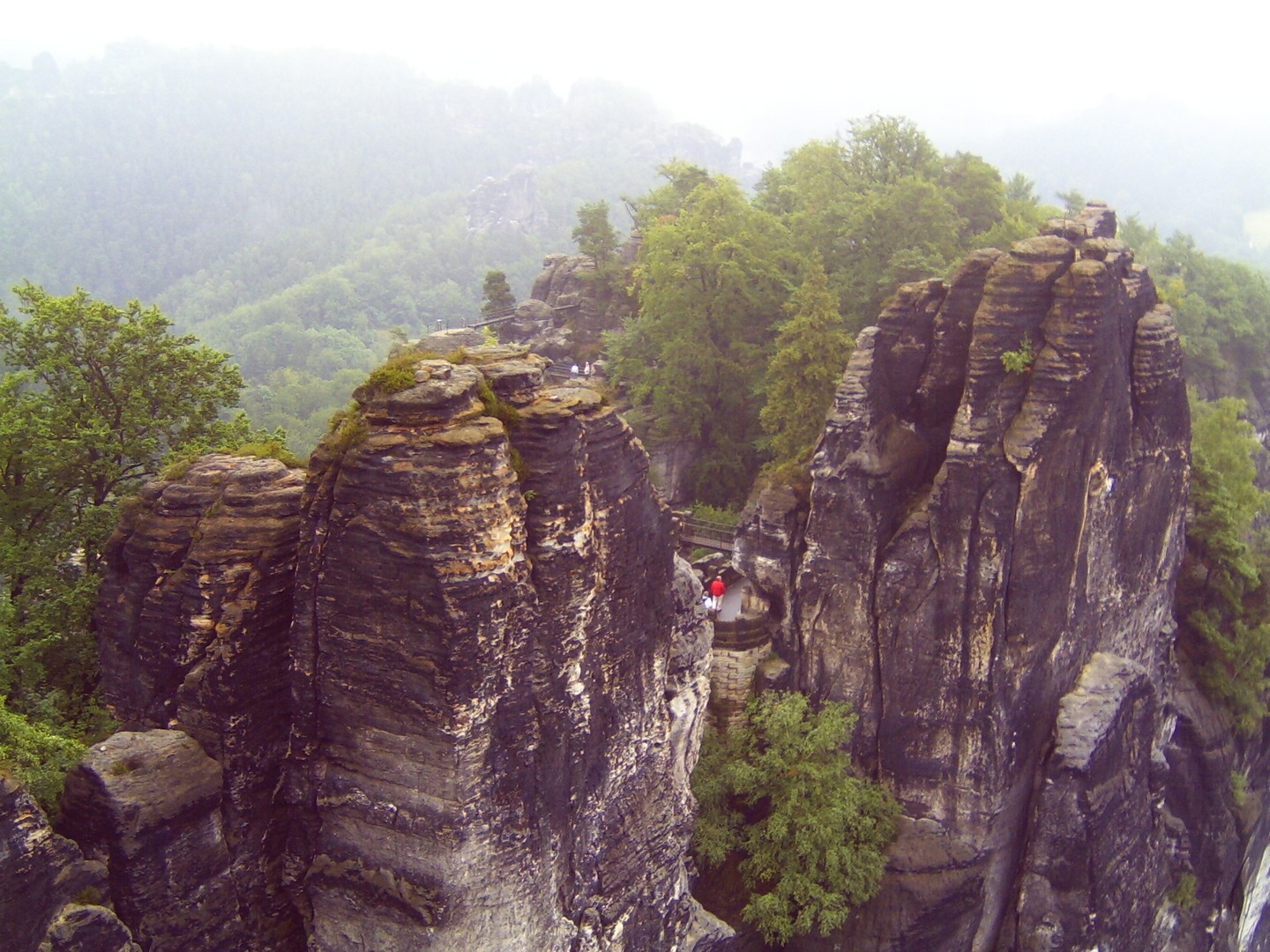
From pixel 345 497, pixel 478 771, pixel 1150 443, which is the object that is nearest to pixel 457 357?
pixel 345 497

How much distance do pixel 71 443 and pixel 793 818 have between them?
1608 cm

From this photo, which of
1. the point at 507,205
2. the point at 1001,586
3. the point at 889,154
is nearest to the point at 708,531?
the point at 1001,586

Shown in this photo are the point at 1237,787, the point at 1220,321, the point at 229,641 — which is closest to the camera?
the point at 229,641

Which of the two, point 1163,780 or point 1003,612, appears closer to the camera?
point 1003,612

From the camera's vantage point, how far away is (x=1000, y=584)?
2191cm

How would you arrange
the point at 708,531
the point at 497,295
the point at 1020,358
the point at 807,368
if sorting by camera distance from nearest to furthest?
the point at 1020,358
the point at 807,368
the point at 708,531
the point at 497,295

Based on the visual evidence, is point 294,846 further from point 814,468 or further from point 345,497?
point 814,468

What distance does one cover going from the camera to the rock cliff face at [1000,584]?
21.8m

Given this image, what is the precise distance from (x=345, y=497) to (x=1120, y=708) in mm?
19032

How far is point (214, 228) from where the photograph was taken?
156 m

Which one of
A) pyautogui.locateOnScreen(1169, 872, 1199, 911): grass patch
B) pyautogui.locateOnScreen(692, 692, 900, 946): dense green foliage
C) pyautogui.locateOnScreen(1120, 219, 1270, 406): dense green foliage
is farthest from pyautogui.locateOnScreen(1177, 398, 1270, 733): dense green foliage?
pyautogui.locateOnScreen(1120, 219, 1270, 406): dense green foliage

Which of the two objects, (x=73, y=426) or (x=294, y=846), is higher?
(x=73, y=426)

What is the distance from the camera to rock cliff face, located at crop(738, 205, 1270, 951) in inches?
860

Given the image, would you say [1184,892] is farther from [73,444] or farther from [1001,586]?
[73,444]
